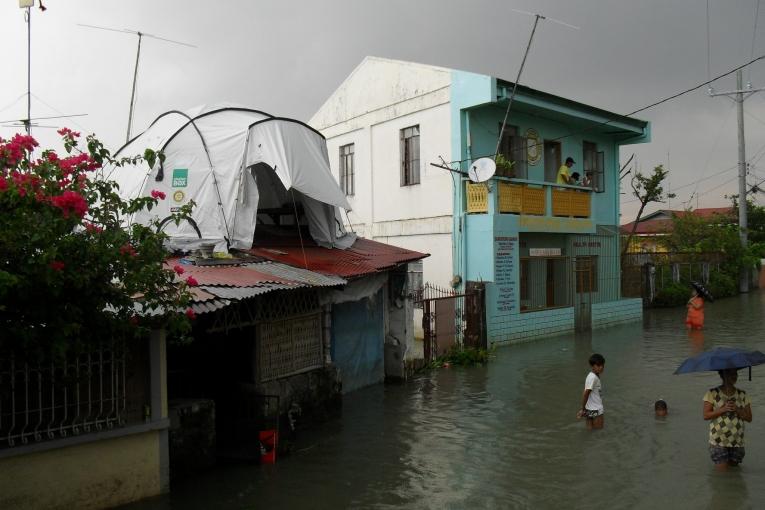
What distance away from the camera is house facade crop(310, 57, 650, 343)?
17.5m

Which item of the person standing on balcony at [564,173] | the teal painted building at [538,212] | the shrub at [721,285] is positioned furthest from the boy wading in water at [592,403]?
the shrub at [721,285]

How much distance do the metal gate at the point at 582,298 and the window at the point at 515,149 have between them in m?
3.77

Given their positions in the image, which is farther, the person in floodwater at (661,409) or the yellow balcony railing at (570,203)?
the yellow balcony railing at (570,203)

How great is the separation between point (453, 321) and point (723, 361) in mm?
9156

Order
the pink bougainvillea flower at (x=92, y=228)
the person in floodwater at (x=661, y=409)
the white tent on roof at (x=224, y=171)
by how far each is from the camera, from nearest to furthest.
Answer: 1. the pink bougainvillea flower at (x=92, y=228)
2. the person in floodwater at (x=661, y=409)
3. the white tent on roof at (x=224, y=171)

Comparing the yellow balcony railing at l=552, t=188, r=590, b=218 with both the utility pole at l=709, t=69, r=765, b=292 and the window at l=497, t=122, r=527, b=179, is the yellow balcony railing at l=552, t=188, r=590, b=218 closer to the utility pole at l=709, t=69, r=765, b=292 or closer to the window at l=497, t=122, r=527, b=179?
the window at l=497, t=122, r=527, b=179

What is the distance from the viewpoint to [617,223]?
2291 cm

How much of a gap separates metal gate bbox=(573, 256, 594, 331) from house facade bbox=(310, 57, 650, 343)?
51 millimetres

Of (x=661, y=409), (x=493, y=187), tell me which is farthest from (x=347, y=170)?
(x=661, y=409)

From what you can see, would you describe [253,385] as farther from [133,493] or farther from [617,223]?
[617,223]

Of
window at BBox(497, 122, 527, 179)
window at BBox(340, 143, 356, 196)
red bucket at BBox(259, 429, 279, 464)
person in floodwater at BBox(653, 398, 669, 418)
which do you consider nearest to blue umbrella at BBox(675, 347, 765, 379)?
person in floodwater at BBox(653, 398, 669, 418)

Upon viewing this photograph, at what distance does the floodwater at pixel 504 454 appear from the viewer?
6.81 metres

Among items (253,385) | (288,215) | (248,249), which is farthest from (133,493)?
(288,215)

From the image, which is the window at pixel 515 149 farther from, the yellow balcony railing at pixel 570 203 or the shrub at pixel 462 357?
the shrub at pixel 462 357
